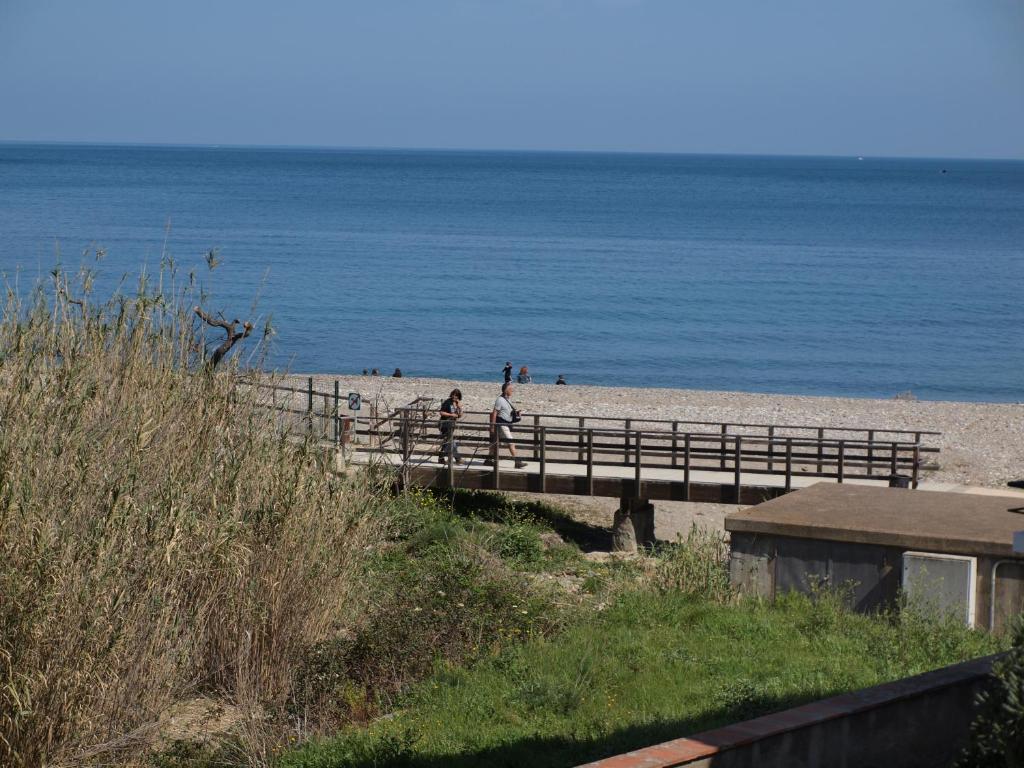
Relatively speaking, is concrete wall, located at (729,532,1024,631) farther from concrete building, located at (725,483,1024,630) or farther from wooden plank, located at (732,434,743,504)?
wooden plank, located at (732,434,743,504)

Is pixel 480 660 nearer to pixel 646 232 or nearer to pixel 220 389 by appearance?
pixel 220 389

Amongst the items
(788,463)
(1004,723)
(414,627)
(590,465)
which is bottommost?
(414,627)

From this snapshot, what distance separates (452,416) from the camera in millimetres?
20812

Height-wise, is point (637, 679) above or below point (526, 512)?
below

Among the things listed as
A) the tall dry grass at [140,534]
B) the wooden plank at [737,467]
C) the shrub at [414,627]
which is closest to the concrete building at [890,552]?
the shrub at [414,627]

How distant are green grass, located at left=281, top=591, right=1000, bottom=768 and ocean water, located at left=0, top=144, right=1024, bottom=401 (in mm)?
4524

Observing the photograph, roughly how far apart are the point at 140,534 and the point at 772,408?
29000 millimetres

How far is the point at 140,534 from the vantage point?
8758 mm

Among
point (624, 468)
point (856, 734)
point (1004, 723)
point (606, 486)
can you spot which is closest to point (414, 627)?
point (856, 734)

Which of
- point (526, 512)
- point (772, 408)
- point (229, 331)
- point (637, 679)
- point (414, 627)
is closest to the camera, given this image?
point (637, 679)

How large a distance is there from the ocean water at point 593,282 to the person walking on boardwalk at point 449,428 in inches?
173

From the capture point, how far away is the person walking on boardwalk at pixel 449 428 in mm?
19578

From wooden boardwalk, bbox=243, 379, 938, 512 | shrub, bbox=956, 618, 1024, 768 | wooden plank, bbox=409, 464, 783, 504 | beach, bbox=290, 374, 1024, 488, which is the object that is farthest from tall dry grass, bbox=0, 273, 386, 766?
beach, bbox=290, 374, 1024, 488

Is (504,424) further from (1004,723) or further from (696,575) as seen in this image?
(1004,723)
